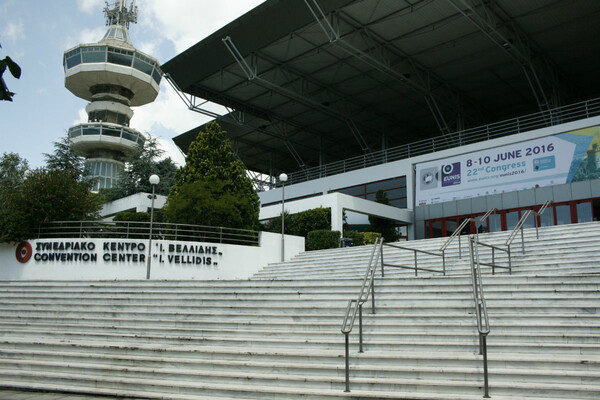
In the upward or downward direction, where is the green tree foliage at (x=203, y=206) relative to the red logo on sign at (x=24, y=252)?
upward

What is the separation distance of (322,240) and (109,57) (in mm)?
46150

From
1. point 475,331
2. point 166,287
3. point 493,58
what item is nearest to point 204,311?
point 166,287

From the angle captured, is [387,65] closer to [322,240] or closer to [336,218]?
[336,218]

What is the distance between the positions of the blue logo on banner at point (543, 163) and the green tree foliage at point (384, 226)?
7723 millimetres

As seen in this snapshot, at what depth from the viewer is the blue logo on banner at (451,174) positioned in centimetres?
2834

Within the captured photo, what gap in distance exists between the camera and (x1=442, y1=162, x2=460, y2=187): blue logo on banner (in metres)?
28.3

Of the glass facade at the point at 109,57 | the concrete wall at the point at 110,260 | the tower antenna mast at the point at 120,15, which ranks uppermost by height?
the tower antenna mast at the point at 120,15

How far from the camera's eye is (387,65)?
30719mm

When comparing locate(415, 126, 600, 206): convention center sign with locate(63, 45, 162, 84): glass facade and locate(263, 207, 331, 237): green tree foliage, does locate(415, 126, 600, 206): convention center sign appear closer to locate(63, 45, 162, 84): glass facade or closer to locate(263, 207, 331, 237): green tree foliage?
locate(263, 207, 331, 237): green tree foliage

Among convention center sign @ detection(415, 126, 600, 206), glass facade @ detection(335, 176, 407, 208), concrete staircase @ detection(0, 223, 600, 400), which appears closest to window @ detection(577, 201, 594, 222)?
convention center sign @ detection(415, 126, 600, 206)

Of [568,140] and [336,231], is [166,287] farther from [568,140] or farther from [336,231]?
[568,140]

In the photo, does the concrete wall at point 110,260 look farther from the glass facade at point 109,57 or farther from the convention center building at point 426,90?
the glass facade at point 109,57

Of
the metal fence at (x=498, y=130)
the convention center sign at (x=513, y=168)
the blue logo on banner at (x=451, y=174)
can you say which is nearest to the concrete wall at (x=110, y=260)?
the convention center sign at (x=513, y=168)

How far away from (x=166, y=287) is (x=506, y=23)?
74.4 feet
